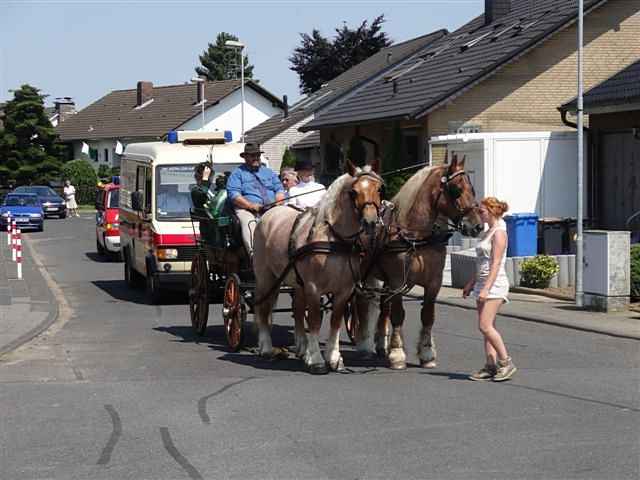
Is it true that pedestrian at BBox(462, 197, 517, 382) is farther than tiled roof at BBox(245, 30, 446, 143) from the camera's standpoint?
No

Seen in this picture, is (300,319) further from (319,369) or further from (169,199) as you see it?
(169,199)

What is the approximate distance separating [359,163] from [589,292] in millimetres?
21790

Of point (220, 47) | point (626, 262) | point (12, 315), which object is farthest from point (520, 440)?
point (220, 47)

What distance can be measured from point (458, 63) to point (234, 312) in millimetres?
22566

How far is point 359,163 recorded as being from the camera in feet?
125

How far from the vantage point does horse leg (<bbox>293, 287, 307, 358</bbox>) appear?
11.6 metres

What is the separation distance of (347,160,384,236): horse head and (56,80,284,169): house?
214 ft

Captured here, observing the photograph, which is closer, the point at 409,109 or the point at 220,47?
the point at 409,109

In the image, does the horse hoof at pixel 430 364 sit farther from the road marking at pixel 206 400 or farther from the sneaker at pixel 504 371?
the road marking at pixel 206 400

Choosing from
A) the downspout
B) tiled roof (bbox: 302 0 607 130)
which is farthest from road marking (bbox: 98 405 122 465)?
tiled roof (bbox: 302 0 607 130)

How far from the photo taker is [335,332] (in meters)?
11.0

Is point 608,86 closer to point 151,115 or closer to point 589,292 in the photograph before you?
point 589,292

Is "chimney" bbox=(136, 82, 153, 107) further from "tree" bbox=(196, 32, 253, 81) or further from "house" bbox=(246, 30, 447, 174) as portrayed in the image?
"tree" bbox=(196, 32, 253, 81)

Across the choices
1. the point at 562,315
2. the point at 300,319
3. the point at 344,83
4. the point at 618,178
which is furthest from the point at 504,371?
the point at 344,83
